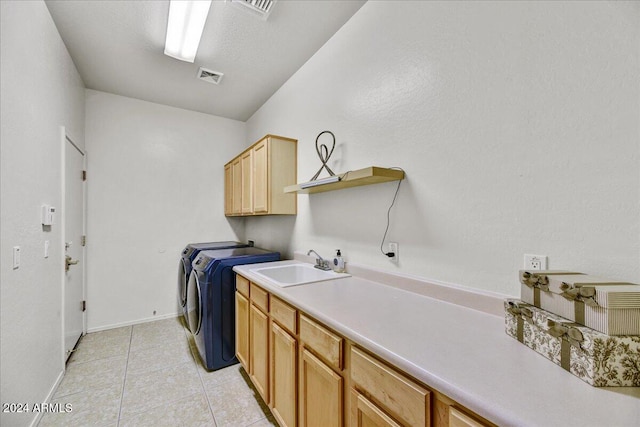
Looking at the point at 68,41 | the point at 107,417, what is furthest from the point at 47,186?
the point at 107,417

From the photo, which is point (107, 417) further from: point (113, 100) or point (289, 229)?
point (113, 100)

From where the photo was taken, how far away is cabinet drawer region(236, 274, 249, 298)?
2008 mm

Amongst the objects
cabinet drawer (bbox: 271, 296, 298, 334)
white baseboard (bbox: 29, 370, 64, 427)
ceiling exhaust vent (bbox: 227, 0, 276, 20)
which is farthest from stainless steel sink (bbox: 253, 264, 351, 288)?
ceiling exhaust vent (bbox: 227, 0, 276, 20)

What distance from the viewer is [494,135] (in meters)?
1.18

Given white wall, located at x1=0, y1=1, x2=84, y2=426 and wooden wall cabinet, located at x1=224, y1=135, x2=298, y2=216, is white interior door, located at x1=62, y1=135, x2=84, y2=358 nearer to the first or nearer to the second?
white wall, located at x1=0, y1=1, x2=84, y2=426

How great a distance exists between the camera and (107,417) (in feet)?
5.63

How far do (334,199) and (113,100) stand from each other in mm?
3100

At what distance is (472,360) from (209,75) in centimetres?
319

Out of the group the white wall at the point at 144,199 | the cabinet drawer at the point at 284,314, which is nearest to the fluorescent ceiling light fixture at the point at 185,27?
the white wall at the point at 144,199

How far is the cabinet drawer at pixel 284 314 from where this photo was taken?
4.56ft

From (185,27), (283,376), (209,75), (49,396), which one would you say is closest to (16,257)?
(49,396)

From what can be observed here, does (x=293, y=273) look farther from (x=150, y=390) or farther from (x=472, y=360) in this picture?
(x=472, y=360)

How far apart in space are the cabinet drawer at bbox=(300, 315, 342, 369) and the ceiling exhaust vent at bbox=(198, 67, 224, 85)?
2.62 metres

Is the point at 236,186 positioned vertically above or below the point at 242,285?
above
